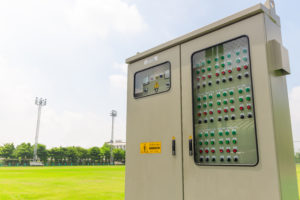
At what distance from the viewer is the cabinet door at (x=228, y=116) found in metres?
1.60

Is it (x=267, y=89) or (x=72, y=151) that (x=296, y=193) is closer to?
(x=267, y=89)

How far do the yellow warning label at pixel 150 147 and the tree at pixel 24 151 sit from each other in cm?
4022

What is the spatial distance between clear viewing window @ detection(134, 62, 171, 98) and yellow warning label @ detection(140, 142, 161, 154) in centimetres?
51

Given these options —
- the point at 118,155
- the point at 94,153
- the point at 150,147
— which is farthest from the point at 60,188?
the point at 118,155

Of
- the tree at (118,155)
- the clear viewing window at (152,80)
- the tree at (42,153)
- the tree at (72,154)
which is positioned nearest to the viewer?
the clear viewing window at (152,80)

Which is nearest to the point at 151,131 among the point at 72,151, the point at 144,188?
the point at 144,188

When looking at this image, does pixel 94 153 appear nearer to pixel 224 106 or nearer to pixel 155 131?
pixel 155 131

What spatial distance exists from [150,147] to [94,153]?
146 ft

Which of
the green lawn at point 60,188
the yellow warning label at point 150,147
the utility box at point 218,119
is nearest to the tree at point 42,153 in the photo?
the green lawn at point 60,188

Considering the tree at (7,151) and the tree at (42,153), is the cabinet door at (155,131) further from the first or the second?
the tree at (7,151)

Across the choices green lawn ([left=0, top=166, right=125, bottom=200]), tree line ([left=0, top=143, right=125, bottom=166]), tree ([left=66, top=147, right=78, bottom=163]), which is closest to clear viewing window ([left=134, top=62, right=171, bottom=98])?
green lawn ([left=0, top=166, right=125, bottom=200])

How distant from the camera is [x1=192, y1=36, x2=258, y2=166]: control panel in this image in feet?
5.62

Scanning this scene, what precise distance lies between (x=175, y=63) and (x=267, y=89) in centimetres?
88

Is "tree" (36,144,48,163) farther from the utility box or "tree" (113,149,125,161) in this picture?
the utility box
